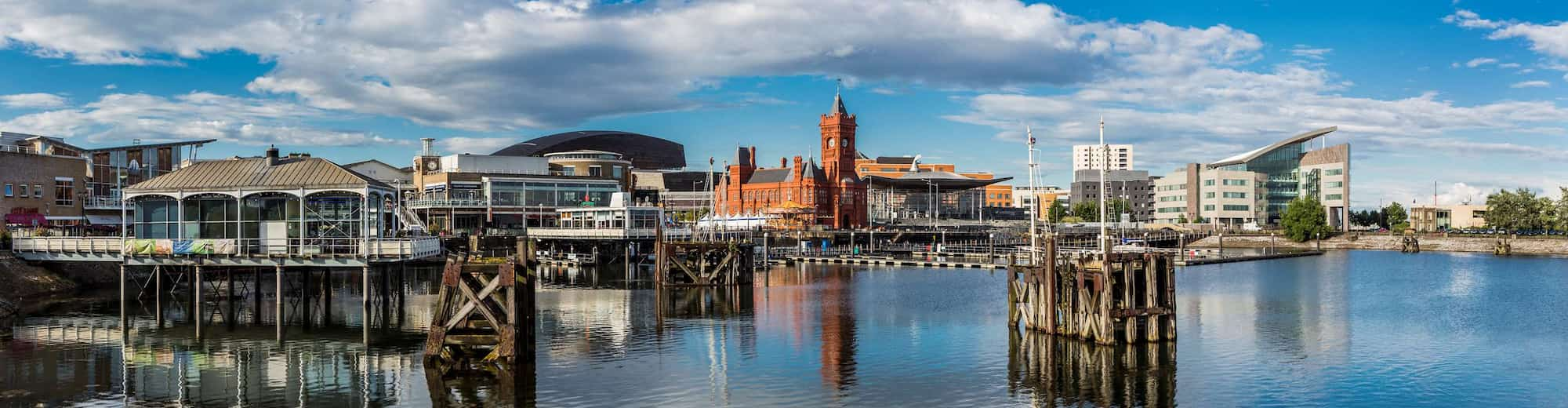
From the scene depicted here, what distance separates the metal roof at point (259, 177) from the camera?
141 ft

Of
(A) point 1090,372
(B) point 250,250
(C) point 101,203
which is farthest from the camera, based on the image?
(C) point 101,203

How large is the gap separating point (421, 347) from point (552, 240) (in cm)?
5942

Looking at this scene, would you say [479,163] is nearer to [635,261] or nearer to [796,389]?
[635,261]

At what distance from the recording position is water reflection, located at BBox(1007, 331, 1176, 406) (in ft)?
102

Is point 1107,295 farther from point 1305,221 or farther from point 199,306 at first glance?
point 1305,221

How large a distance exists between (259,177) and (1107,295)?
3387 centimetres

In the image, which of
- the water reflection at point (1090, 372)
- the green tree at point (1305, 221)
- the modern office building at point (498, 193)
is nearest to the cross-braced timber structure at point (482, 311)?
the water reflection at point (1090, 372)

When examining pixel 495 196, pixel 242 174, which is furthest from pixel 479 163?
pixel 242 174

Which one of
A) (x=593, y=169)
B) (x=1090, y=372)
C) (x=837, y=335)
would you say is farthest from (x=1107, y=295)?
(x=593, y=169)

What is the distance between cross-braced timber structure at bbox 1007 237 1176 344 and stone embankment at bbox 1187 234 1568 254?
4143 inches

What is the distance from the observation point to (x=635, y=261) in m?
86.5

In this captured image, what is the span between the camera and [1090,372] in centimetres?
3456

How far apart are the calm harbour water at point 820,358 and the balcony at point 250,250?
114 inches

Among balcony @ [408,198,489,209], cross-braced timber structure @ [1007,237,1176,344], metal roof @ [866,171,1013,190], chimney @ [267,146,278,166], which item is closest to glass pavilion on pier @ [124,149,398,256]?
chimney @ [267,146,278,166]
